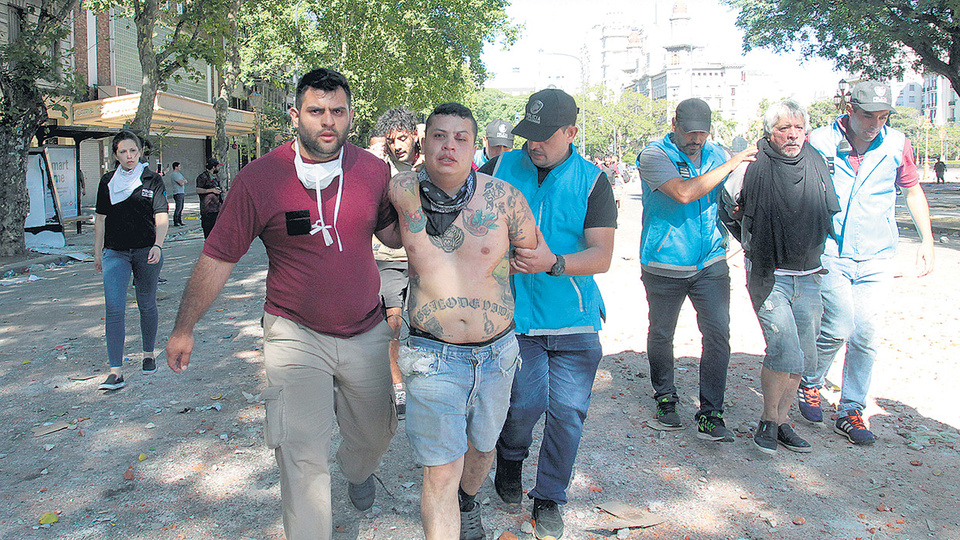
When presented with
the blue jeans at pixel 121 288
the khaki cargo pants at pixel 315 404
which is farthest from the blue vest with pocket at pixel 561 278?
the blue jeans at pixel 121 288

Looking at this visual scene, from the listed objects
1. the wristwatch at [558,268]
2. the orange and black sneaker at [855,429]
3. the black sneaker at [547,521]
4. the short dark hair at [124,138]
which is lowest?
the black sneaker at [547,521]

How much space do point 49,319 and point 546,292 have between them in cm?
699

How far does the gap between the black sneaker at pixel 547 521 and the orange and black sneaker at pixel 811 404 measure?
232 cm

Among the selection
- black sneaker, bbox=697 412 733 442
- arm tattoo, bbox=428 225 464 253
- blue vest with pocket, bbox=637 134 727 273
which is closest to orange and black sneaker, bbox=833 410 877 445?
black sneaker, bbox=697 412 733 442

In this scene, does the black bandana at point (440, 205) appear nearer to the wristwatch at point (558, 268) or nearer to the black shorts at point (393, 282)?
the wristwatch at point (558, 268)

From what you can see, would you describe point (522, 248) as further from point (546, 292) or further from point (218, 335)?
point (218, 335)

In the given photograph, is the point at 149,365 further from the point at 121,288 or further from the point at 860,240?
the point at 860,240

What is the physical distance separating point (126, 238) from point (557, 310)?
12.5 ft

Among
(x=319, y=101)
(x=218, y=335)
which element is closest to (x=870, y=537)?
(x=319, y=101)

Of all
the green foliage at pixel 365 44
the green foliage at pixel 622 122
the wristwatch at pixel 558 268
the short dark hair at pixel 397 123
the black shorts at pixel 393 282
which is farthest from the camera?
the green foliage at pixel 622 122

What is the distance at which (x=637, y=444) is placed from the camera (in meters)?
4.77

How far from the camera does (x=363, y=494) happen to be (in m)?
3.78

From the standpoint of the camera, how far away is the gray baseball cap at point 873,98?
183 inches

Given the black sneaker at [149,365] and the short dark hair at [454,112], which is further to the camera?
the black sneaker at [149,365]
